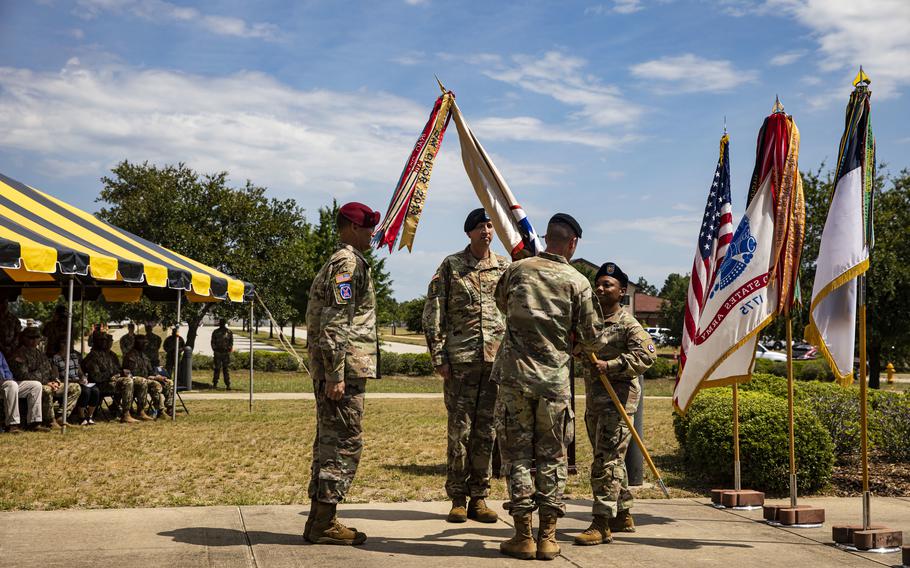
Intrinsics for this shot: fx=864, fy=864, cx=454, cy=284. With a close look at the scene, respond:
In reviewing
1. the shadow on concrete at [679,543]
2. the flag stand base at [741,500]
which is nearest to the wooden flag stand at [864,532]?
the shadow on concrete at [679,543]

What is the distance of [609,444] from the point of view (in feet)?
19.9

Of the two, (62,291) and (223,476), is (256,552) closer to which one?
(223,476)

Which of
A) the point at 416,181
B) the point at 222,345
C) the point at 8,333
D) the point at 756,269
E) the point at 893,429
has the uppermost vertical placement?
the point at 416,181

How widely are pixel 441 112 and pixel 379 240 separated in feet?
4.33

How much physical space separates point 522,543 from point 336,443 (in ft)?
4.42

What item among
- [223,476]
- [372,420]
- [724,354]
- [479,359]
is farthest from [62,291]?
[724,354]

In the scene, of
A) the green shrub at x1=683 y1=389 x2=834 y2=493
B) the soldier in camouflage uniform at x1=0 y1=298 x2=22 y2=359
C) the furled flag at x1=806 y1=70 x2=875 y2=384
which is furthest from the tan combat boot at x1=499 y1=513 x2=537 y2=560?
the soldier in camouflage uniform at x1=0 y1=298 x2=22 y2=359

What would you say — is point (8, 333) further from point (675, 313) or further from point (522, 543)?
point (675, 313)

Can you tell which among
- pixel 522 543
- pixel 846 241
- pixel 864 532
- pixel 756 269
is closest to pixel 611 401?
pixel 522 543

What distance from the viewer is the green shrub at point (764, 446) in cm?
833

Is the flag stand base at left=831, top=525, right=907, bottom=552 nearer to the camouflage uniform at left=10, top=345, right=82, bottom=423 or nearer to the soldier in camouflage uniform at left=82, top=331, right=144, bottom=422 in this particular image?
the camouflage uniform at left=10, top=345, right=82, bottom=423

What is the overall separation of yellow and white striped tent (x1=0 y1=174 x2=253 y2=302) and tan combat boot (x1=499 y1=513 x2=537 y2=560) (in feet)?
26.6

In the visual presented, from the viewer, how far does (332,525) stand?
5723mm

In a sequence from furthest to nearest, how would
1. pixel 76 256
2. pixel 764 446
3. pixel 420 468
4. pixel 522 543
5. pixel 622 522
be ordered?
1. pixel 76 256
2. pixel 420 468
3. pixel 764 446
4. pixel 622 522
5. pixel 522 543
